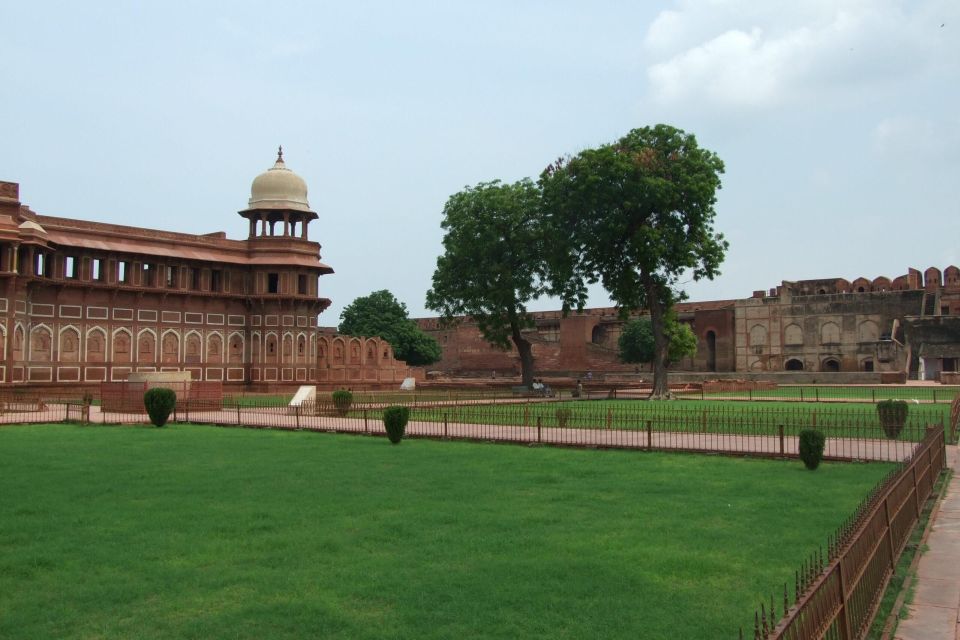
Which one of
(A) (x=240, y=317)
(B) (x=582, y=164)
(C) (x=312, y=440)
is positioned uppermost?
(B) (x=582, y=164)

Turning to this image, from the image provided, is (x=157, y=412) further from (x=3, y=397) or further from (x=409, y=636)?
(x=409, y=636)

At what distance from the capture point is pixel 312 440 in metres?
16.1

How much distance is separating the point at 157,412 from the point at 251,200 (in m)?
21.9

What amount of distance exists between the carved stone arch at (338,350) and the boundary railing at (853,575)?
34436mm

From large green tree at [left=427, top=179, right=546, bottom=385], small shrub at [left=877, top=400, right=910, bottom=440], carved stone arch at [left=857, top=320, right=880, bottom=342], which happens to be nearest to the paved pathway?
small shrub at [left=877, top=400, right=910, bottom=440]

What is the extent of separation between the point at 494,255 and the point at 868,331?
2697 cm

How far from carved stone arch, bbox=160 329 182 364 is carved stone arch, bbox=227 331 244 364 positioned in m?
2.33

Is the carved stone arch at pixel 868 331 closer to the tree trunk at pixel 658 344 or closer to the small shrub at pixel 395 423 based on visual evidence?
the tree trunk at pixel 658 344

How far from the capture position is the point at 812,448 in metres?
11.3

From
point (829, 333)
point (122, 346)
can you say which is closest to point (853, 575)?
point (122, 346)

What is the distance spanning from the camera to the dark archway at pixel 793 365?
54.0 meters

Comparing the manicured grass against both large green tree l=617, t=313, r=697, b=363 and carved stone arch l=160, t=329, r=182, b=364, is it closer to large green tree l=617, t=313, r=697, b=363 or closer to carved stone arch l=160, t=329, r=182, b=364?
carved stone arch l=160, t=329, r=182, b=364

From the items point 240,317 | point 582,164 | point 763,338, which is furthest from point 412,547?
point 763,338

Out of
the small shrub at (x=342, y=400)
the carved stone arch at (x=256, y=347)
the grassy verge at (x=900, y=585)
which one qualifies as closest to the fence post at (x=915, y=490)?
the grassy verge at (x=900, y=585)
